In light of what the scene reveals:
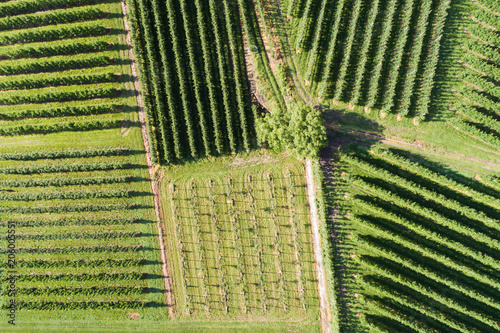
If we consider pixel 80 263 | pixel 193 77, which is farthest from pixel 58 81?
pixel 80 263

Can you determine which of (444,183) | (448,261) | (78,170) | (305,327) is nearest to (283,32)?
(444,183)

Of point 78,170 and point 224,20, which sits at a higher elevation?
point 224,20

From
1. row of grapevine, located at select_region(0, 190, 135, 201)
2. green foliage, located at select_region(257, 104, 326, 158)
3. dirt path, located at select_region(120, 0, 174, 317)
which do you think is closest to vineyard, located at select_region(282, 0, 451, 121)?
green foliage, located at select_region(257, 104, 326, 158)

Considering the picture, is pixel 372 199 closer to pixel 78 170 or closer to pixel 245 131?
pixel 245 131

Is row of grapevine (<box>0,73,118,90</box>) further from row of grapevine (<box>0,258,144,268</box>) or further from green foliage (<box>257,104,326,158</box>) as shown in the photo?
row of grapevine (<box>0,258,144,268</box>)

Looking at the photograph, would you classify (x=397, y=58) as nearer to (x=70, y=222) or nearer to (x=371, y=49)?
(x=371, y=49)

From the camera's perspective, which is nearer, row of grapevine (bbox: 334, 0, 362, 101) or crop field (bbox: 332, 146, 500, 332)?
crop field (bbox: 332, 146, 500, 332)

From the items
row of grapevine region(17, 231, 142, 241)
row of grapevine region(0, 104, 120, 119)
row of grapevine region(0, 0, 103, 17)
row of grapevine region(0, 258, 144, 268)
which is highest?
row of grapevine region(0, 0, 103, 17)
